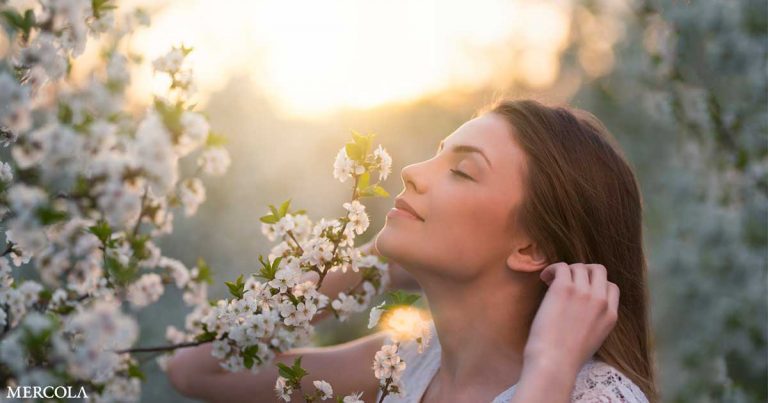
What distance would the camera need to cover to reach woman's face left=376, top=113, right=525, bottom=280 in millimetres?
1790

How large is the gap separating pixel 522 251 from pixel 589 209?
198 mm

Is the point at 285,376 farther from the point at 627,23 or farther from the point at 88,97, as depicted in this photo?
the point at 627,23

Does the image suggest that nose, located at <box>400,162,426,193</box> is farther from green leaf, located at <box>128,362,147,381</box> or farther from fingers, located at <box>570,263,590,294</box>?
green leaf, located at <box>128,362,147,381</box>

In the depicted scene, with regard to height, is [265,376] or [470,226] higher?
[470,226]

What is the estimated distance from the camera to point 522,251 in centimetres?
196

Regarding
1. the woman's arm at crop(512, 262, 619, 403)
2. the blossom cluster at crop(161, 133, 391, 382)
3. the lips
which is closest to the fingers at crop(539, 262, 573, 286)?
the woman's arm at crop(512, 262, 619, 403)

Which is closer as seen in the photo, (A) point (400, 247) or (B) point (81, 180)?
(B) point (81, 180)

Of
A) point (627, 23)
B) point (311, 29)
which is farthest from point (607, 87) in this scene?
point (311, 29)

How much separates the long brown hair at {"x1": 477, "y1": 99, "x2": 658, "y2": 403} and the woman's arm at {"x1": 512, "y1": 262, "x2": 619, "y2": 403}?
17 cm

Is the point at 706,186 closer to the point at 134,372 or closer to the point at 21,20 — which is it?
the point at 134,372

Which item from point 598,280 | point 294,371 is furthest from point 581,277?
point 294,371

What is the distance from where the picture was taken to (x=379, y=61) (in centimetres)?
668

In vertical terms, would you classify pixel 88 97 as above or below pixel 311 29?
below

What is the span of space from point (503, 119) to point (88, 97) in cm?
121
